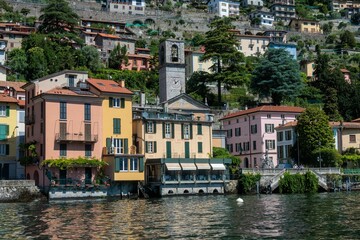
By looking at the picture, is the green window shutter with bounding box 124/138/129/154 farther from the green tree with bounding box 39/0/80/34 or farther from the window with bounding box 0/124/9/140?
the green tree with bounding box 39/0/80/34

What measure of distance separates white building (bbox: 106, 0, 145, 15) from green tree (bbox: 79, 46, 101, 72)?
5240 centimetres

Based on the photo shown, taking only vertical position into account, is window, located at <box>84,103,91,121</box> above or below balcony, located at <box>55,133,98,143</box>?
above

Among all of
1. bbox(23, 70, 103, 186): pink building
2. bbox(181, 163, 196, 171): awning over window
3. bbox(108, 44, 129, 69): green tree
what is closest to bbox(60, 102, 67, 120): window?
bbox(23, 70, 103, 186): pink building

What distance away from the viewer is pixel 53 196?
175 feet

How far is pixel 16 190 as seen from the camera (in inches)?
2064

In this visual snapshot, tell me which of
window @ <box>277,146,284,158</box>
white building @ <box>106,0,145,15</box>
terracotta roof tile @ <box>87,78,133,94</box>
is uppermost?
white building @ <box>106,0,145,15</box>

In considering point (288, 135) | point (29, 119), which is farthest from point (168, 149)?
point (288, 135)

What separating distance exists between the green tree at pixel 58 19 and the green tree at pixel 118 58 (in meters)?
8.07

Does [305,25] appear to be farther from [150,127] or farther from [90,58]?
[150,127]

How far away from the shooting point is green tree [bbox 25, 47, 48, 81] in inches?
3317

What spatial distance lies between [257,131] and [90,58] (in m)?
30.5

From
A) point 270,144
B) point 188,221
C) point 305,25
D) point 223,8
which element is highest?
point 223,8

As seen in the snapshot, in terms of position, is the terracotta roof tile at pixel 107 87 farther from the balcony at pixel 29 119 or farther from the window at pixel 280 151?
the window at pixel 280 151

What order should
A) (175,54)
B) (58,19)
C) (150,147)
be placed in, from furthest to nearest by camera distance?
1. (58,19)
2. (175,54)
3. (150,147)
